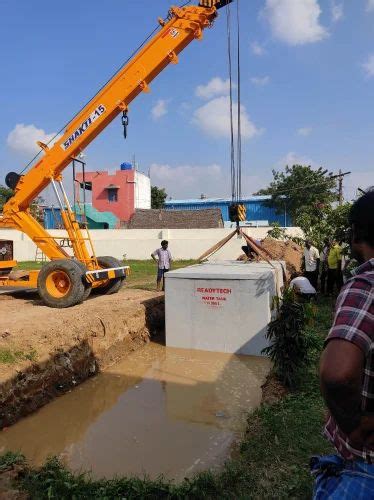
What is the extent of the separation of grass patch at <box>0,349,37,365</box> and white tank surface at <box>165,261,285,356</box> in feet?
9.40

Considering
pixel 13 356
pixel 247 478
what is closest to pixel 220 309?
pixel 13 356

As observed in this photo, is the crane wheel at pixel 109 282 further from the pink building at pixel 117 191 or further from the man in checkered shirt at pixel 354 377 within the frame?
the pink building at pixel 117 191

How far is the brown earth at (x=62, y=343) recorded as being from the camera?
568 cm

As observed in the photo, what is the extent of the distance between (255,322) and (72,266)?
4327 millimetres

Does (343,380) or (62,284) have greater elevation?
(343,380)

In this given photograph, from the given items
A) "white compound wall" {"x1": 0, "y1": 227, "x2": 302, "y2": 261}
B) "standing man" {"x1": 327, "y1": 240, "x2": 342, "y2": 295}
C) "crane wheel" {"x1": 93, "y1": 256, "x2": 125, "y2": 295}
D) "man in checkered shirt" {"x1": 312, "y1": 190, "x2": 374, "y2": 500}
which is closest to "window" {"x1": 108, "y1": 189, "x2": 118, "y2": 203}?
"white compound wall" {"x1": 0, "y1": 227, "x2": 302, "y2": 261}

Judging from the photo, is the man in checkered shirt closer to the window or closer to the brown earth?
the brown earth

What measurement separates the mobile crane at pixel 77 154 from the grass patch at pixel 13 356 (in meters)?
3.39

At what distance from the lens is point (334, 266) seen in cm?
1125

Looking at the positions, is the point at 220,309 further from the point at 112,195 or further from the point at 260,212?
the point at 260,212

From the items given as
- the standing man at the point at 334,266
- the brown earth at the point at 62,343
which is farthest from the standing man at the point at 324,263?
the brown earth at the point at 62,343

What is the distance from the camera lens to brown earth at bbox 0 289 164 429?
5.68 meters

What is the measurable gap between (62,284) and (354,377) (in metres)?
9.30

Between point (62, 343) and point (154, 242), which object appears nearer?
point (62, 343)
